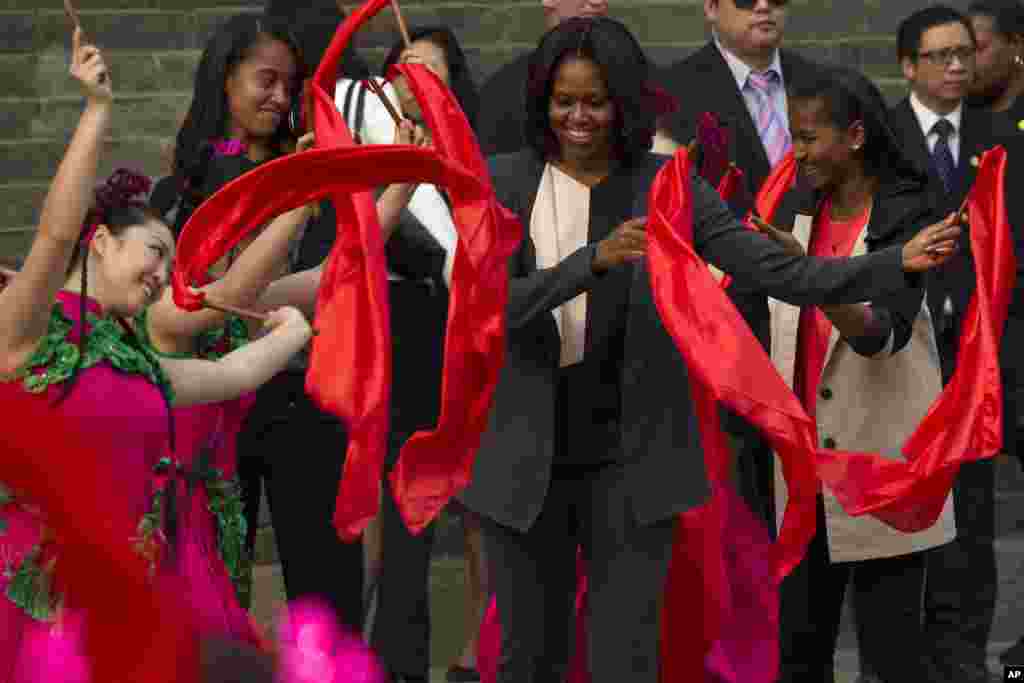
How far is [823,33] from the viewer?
1177 cm

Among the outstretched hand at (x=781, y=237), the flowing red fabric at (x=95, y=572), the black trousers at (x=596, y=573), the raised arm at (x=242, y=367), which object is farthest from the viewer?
the outstretched hand at (x=781, y=237)

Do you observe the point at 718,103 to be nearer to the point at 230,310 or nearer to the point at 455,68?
the point at 455,68

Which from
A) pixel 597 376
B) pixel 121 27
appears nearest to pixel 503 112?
pixel 597 376

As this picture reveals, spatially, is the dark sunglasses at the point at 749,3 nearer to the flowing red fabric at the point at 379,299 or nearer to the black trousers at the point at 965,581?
the black trousers at the point at 965,581

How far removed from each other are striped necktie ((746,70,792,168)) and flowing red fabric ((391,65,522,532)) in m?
2.24

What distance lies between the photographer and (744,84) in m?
8.21

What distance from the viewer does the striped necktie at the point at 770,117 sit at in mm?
7984

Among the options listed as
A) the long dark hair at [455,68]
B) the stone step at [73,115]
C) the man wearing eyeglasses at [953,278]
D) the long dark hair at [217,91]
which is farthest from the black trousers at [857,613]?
the stone step at [73,115]

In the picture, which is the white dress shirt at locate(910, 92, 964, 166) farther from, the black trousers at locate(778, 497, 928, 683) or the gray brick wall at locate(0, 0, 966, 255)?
the gray brick wall at locate(0, 0, 966, 255)

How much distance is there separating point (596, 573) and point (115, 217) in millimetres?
1414

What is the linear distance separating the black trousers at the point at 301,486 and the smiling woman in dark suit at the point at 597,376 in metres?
1.01

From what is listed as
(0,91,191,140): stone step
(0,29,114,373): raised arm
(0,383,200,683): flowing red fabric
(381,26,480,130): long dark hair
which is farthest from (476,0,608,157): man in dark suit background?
(0,383,200,683): flowing red fabric

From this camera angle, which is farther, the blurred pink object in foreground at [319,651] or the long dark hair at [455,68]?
the long dark hair at [455,68]

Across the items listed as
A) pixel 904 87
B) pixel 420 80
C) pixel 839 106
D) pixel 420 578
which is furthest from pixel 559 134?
pixel 904 87
